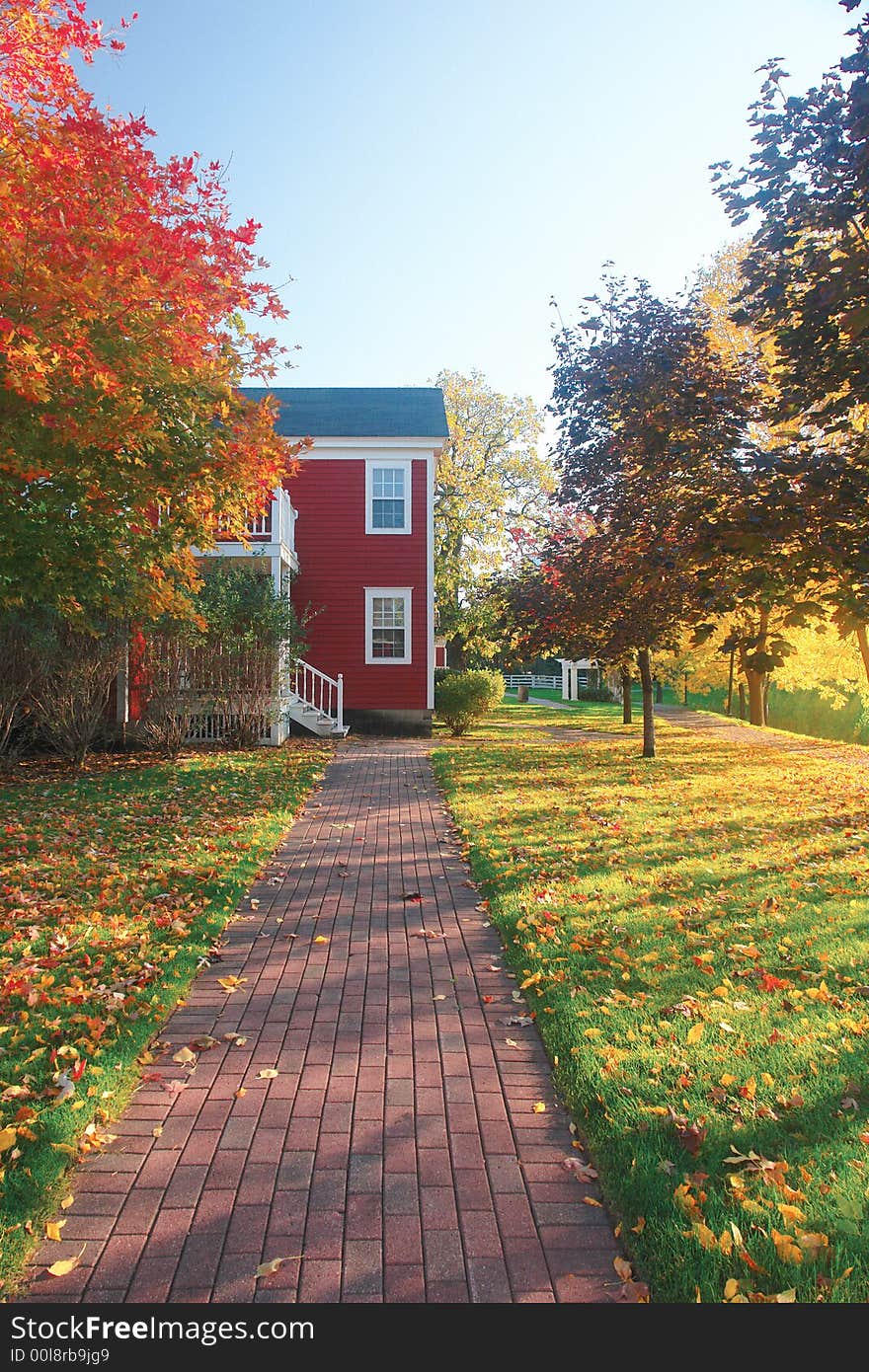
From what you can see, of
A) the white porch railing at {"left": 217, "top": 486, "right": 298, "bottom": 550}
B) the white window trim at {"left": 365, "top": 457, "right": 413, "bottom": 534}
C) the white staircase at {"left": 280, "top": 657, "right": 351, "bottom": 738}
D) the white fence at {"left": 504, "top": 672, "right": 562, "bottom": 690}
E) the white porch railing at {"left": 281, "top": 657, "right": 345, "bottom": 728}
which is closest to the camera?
the white porch railing at {"left": 217, "top": 486, "right": 298, "bottom": 550}

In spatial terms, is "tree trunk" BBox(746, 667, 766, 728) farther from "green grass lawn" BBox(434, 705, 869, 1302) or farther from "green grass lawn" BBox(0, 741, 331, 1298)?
"green grass lawn" BBox(0, 741, 331, 1298)

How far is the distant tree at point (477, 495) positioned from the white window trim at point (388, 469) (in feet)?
22.0

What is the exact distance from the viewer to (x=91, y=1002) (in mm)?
4707

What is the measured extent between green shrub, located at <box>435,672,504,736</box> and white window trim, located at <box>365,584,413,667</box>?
1.19m

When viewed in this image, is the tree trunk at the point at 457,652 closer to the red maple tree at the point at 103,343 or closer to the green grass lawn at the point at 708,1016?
the green grass lawn at the point at 708,1016

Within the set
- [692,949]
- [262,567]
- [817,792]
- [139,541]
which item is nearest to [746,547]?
[692,949]

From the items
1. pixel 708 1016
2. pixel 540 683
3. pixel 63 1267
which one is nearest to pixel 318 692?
pixel 708 1016

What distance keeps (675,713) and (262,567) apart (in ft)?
72.6

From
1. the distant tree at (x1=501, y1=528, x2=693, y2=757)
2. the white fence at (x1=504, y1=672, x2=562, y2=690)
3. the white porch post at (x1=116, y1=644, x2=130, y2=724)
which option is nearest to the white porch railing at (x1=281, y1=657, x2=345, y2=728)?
the white porch post at (x1=116, y1=644, x2=130, y2=724)

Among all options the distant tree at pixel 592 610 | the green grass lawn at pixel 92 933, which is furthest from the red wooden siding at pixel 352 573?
the green grass lawn at pixel 92 933

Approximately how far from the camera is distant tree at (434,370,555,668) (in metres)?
29.9

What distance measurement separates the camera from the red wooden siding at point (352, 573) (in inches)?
873

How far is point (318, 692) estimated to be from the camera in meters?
22.0
